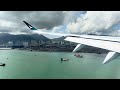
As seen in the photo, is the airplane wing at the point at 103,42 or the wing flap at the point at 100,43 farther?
the wing flap at the point at 100,43

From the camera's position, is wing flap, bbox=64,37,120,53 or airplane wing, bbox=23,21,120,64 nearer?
airplane wing, bbox=23,21,120,64
